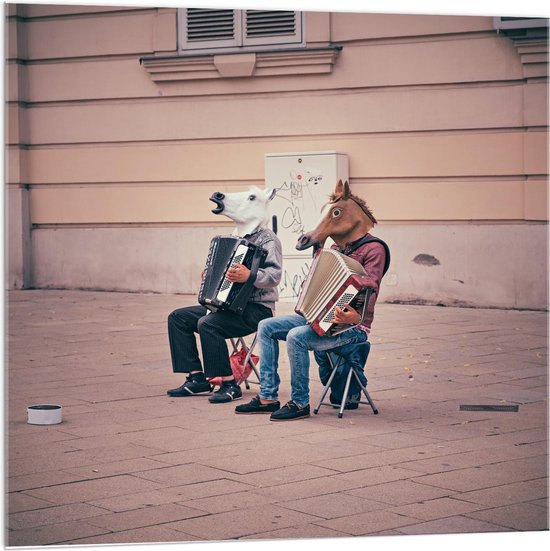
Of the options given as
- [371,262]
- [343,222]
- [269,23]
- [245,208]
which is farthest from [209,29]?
[371,262]

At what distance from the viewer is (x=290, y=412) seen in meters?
7.09

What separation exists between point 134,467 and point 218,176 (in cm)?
760

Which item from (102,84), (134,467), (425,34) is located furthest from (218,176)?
(134,467)

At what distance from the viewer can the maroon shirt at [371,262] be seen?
7.02 meters

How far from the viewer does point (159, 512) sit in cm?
515

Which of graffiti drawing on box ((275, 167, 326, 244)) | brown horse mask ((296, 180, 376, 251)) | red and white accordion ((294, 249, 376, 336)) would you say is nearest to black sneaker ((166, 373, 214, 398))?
red and white accordion ((294, 249, 376, 336))

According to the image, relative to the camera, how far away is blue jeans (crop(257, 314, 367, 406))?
7055 mm

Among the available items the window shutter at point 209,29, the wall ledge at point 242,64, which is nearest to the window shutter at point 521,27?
the wall ledge at point 242,64

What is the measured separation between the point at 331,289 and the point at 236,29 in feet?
22.2

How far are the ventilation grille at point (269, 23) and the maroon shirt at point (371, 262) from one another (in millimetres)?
6139

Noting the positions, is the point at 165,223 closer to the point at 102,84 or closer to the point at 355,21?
the point at 102,84

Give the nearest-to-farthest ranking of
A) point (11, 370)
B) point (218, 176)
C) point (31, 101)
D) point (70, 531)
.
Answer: point (70, 531) → point (11, 370) → point (218, 176) → point (31, 101)

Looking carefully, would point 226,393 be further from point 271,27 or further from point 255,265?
point 271,27

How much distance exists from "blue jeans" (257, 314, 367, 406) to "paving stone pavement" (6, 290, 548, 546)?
252mm
